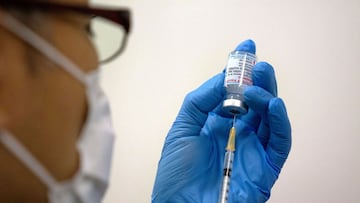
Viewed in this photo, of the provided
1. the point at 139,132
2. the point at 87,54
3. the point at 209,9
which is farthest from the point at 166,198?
the point at 209,9

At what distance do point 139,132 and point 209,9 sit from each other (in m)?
0.48

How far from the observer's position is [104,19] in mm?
668

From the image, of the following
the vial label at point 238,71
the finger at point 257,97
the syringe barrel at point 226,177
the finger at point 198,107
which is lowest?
the syringe barrel at point 226,177

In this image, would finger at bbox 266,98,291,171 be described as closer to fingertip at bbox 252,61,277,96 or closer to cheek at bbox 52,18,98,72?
fingertip at bbox 252,61,277,96

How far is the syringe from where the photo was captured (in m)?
1.06

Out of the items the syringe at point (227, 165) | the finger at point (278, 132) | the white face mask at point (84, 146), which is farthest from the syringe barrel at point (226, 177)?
the white face mask at point (84, 146)

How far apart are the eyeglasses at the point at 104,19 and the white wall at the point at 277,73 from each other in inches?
26.8

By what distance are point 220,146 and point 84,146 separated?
58 centimetres

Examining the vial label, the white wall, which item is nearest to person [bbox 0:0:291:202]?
the vial label

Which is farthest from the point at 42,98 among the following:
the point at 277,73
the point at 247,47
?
the point at 277,73

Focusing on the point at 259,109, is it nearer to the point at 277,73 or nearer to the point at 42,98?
the point at 277,73

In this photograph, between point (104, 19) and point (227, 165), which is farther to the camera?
point (227, 165)

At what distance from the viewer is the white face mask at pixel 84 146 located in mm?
588

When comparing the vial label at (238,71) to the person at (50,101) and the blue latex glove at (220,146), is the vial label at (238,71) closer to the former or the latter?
the blue latex glove at (220,146)
